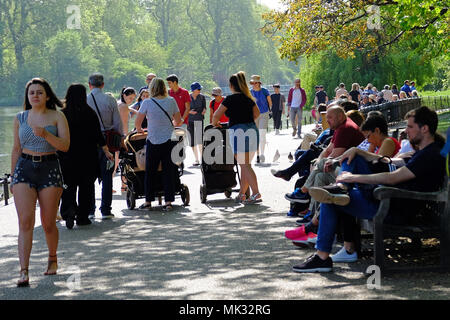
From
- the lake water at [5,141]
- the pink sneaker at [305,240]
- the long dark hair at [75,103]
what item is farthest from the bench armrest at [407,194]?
the lake water at [5,141]

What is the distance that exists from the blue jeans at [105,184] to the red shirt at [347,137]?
10.6ft

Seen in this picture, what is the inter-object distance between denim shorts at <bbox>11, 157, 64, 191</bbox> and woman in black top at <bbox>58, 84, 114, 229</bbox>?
2.91 m

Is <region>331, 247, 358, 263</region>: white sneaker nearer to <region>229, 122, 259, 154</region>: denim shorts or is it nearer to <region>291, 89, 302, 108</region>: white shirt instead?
<region>229, 122, 259, 154</region>: denim shorts

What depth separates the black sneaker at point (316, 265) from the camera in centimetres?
703

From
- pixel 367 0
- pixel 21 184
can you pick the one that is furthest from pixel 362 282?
pixel 367 0

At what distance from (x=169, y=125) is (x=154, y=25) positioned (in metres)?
113

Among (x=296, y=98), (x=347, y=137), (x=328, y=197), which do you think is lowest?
(x=328, y=197)

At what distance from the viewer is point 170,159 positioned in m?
11.5

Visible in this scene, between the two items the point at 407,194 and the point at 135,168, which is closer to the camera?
the point at 407,194

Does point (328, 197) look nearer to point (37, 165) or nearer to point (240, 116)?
point (37, 165)

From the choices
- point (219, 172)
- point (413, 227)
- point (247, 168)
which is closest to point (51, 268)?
point (413, 227)

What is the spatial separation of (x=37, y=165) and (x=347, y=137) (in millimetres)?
3370

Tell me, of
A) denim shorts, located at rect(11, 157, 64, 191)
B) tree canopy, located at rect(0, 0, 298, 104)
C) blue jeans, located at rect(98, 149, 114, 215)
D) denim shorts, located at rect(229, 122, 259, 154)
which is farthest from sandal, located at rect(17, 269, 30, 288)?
tree canopy, located at rect(0, 0, 298, 104)

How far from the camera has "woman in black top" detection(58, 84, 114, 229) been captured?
1011cm
